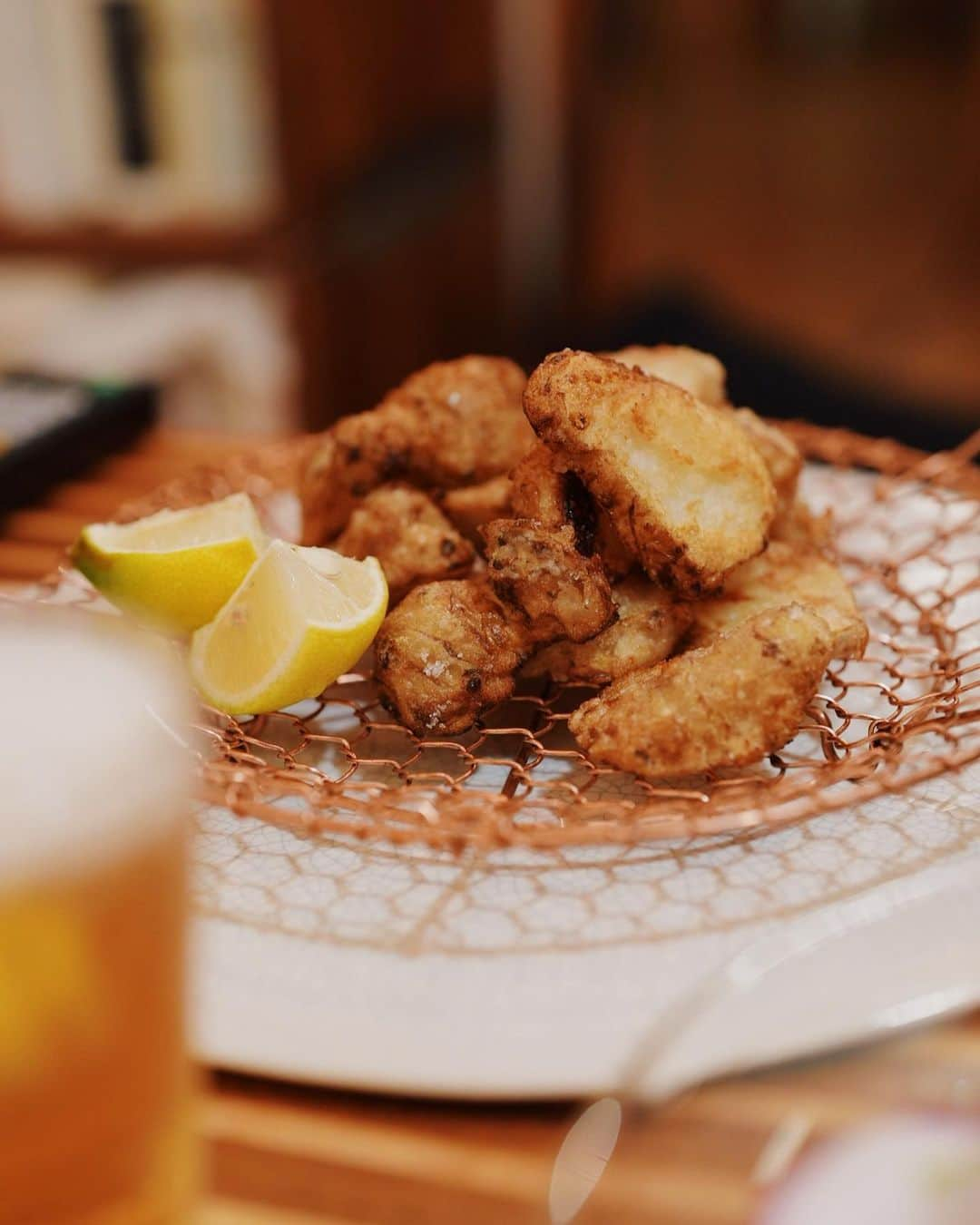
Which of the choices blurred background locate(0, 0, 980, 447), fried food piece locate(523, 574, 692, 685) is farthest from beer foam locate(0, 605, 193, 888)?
blurred background locate(0, 0, 980, 447)

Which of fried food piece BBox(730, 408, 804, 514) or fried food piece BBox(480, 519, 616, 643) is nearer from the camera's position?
fried food piece BBox(480, 519, 616, 643)

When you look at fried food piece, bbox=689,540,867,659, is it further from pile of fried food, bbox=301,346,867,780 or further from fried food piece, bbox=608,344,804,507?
fried food piece, bbox=608,344,804,507

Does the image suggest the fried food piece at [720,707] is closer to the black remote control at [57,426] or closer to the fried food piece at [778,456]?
the fried food piece at [778,456]

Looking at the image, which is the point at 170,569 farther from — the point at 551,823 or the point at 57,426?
the point at 57,426

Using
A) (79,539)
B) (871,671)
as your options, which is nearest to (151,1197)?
(79,539)

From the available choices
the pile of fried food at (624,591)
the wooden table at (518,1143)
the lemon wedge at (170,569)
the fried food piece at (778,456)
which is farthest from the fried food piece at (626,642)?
the wooden table at (518,1143)

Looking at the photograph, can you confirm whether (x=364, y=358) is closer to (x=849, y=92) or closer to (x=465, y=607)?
(x=465, y=607)
